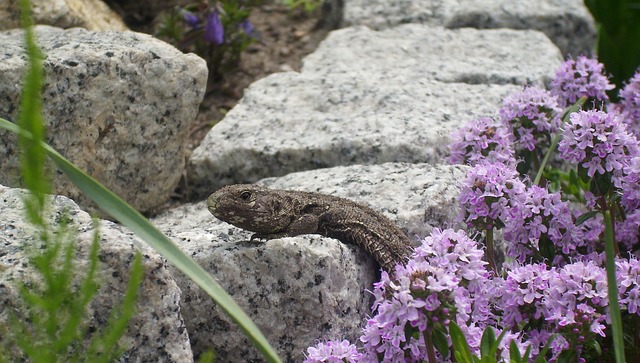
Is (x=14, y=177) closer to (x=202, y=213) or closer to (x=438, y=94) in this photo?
(x=202, y=213)

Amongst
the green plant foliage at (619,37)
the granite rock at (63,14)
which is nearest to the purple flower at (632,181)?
the green plant foliage at (619,37)

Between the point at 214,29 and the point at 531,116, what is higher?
the point at 531,116

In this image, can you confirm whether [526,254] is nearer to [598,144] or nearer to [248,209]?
[598,144]

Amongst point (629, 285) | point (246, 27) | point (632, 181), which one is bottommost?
point (246, 27)

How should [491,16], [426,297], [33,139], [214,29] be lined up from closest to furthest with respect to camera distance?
1. [33,139]
2. [426,297]
3. [214,29]
4. [491,16]

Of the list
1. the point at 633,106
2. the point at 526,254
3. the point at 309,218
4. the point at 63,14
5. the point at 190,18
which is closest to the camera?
the point at 526,254

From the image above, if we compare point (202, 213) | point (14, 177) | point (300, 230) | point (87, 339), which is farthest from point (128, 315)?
point (202, 213)

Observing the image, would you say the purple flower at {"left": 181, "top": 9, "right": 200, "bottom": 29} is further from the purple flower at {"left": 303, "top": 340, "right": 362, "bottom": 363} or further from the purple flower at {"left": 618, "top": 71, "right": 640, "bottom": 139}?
the purple flower at {"left": 303, "top": 340, "right": 362, "bottom": 363}

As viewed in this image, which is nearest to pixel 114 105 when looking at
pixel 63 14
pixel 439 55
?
pixel 63 14
